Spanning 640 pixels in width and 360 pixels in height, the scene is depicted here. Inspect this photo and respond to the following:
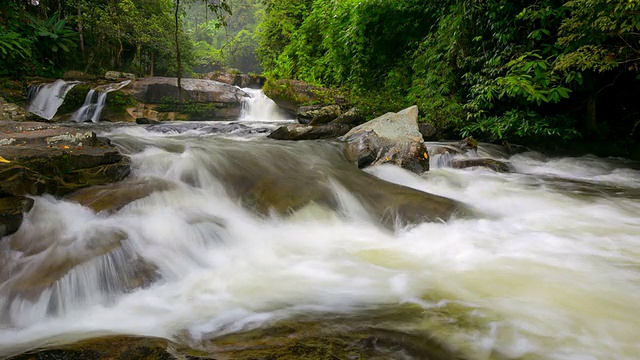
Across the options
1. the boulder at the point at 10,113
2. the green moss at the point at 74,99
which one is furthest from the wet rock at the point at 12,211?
the green moss at the point at 74,99

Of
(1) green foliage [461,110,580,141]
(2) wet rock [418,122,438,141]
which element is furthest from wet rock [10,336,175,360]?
(2) wet rock [418,122,438,141]

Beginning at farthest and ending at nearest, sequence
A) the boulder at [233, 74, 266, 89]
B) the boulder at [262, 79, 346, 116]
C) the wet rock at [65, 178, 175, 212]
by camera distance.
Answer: the boulder at [233, 74, 266, 89] → the boulder at [262, 79, 346, 116] → the wet rock at [65, 178, 175, 212]

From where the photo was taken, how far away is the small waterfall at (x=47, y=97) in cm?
1116

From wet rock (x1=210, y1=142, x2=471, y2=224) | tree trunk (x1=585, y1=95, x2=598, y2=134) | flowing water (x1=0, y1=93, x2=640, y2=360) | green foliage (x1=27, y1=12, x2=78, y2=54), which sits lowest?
flowing water (x1=0, y1=93, x2=640, y2=360)

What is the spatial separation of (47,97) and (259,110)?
718 cm

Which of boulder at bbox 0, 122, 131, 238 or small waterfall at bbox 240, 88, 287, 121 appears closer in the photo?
boulder at bbox 0, 122, 131, 238

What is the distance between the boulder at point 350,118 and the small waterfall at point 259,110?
5806 mm

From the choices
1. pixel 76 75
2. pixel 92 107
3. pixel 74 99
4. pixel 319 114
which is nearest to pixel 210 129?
pixel 319 114

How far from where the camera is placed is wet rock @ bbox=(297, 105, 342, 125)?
8524 millimetres

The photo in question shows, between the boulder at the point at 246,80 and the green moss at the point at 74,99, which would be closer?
the green moss at the point at 74,99

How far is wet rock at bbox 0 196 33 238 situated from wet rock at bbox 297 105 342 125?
6226mm

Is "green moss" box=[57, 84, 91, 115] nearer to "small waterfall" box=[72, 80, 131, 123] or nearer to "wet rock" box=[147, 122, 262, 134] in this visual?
"small waterfall" box=[72, 80, 131, 123]

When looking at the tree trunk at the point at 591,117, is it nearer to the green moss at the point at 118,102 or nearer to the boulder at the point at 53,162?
the boulder at the point at 53,162

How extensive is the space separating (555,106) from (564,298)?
264 inches
